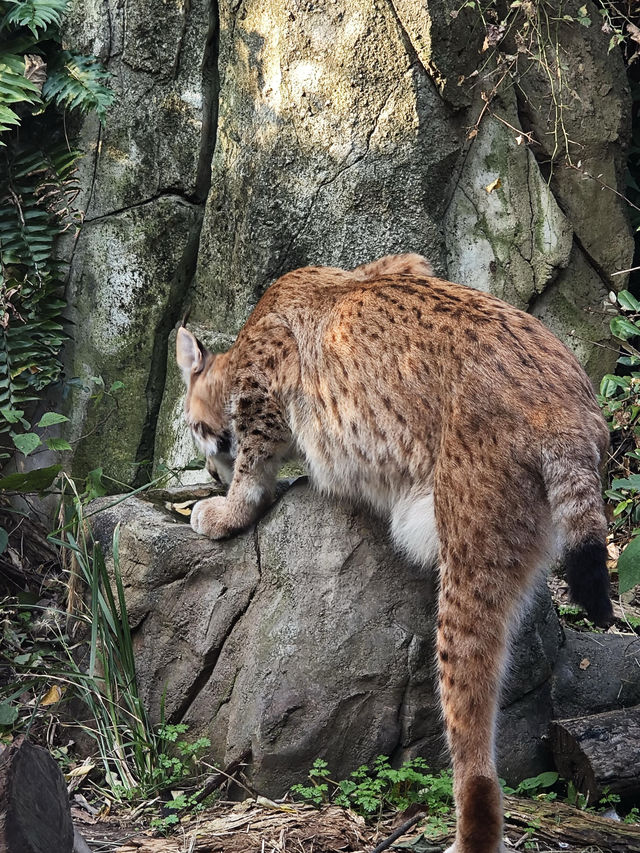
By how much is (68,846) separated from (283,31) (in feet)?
15.1

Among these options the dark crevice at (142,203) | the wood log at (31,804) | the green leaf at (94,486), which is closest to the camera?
the wood log at (31,804)

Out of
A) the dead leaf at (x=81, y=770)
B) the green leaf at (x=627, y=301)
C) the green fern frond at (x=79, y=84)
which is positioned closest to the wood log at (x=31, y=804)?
the dead leaf at (x=81, y=770)

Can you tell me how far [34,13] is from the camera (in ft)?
18.6

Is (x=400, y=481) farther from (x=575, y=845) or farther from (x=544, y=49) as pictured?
(x=544, y=49)

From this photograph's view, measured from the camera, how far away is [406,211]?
5895 millimetres

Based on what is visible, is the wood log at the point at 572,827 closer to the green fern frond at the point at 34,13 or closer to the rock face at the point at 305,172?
the rock face at the point at 305,172

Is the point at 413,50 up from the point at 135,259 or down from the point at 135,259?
up

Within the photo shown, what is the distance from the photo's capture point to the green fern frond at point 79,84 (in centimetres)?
580

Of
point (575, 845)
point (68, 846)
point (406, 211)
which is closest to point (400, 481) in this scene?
point (575, 845)

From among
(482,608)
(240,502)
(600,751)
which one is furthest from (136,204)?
(600,751)

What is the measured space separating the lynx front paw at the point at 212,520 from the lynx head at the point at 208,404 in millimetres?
322

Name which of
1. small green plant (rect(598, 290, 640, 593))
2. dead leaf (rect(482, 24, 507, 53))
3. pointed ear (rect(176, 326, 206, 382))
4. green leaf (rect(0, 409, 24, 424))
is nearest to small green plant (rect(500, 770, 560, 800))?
small green plant (rect(598, 290, 640, 593))

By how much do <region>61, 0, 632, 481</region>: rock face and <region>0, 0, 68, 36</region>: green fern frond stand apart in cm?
44

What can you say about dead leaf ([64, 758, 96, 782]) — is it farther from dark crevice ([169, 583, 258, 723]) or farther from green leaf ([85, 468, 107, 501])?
green leaf ([85, 468, 107, 501])
